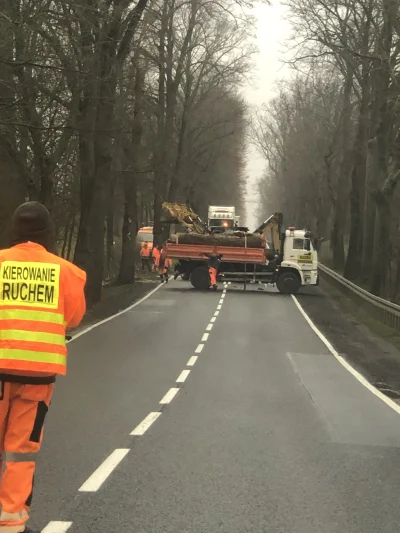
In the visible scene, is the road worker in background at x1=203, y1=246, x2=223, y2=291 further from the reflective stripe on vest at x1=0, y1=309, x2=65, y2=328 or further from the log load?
the reflective stripe on vest at x1=0, y1=309, x2=65, y2=328

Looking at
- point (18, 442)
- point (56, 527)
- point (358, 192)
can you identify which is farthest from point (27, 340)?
point (358, 192)

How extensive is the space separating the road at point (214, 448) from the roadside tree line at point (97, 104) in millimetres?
5540

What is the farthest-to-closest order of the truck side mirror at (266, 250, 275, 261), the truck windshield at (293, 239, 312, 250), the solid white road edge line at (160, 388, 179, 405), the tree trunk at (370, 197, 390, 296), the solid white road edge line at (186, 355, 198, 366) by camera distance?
the truck side mirror at (266, 250, 275, 261) → the truck windshield at (293, 239, 312, 250) → the tree trunk at (370, 197, 390, 296) → the solid white road edge line at (186, 355, 198, 366) → the solid white road edge line at (160, 388, 179, 405)

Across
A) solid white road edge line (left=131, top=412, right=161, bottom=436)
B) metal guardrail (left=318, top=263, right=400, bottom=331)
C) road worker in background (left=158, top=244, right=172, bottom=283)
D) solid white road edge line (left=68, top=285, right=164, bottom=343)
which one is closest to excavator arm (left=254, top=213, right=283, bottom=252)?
metal guardrail (left=318, top=263, right=400, bottom=331)

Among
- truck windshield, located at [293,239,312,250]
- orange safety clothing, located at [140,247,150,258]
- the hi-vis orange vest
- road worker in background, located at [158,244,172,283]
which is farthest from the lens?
orange safety clothing, located at [140,247,150,258]

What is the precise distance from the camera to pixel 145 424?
829 cm

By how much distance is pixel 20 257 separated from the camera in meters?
4.38

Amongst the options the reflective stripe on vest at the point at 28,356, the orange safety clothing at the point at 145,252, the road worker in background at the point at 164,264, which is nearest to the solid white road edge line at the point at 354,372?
the reflective stripe on vest at the point at 28,356

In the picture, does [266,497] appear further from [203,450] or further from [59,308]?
[59,308]

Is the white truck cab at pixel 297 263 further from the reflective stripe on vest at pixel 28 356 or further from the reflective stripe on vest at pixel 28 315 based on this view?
the reflective stripe on vest at pixel 28 356

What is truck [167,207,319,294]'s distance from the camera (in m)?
34.2

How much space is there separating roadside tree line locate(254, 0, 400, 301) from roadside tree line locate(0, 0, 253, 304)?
476 centimetres

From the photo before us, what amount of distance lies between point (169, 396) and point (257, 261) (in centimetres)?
2421

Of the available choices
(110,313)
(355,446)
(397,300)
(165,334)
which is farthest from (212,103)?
(355,446)
